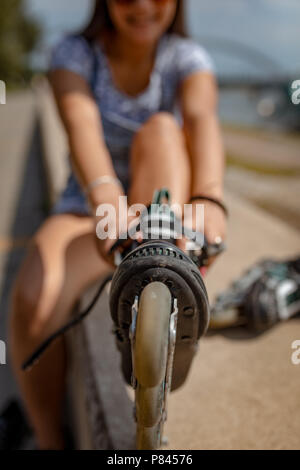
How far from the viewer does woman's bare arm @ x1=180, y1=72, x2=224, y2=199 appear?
135 cm

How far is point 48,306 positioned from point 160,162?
0.54 metres

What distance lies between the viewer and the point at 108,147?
177cm

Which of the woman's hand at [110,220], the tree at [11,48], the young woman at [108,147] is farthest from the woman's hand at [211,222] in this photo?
the tree at [11,48]

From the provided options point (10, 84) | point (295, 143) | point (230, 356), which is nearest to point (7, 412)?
point (230, 356)

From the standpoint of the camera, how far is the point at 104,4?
1736 mm

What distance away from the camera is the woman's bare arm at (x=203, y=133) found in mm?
1351

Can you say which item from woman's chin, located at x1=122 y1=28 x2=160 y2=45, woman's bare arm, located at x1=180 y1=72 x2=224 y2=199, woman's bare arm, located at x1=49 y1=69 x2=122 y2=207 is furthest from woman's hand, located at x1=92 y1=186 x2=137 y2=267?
woman's chin, located at x1=122 y1=28 x2=160 y2=45

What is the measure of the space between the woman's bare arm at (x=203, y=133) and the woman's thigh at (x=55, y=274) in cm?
38

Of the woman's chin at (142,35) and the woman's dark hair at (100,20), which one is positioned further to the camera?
the woman's dark hair at (100,20)

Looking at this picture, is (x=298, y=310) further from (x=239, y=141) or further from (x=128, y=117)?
(x=239, y=141)

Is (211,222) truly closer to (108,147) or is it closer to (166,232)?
(166,232)

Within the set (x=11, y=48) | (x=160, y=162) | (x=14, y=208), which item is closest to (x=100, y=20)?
(x=160, y=162)

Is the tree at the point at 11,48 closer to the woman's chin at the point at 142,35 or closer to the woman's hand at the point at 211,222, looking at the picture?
the woman's chin at the point at 142,35
